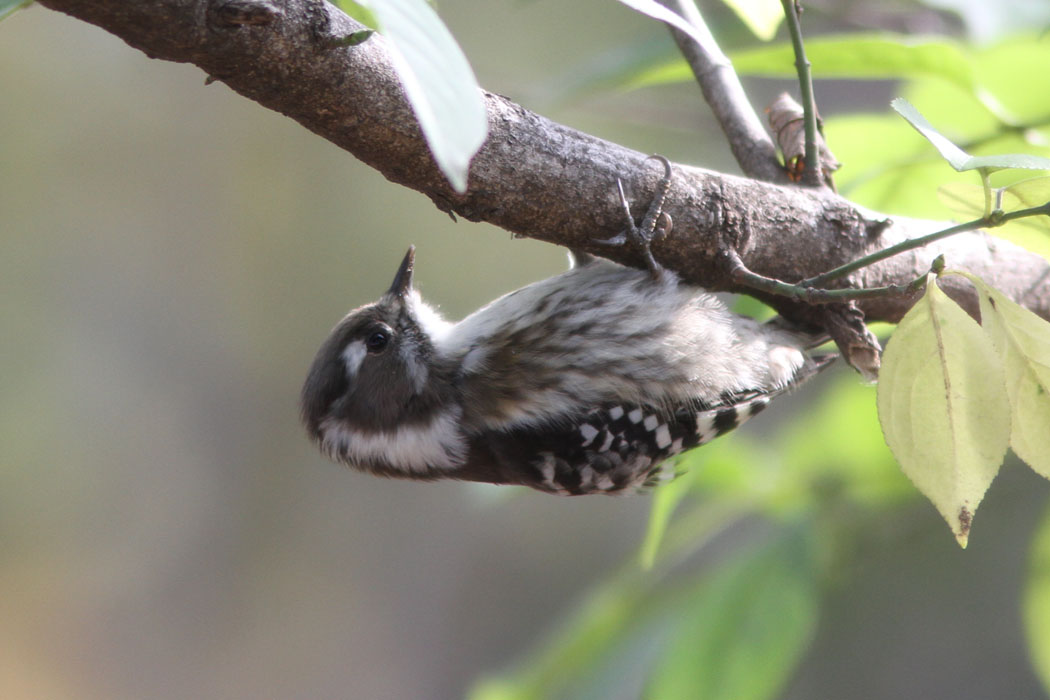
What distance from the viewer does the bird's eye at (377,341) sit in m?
2.40

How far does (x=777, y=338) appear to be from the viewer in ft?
6.95

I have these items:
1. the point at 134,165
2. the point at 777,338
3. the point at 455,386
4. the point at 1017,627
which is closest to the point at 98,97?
the point at 134,165

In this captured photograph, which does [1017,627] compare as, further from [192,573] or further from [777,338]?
[192,573]

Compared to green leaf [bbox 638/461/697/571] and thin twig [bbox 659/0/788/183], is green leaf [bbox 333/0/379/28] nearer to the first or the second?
thin twig [bbox 659/0/788/183]

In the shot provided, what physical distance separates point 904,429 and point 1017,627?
542 cm

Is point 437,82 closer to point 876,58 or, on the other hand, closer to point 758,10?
point 758,10

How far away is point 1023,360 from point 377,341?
159 cm

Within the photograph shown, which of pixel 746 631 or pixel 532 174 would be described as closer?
pixel 532 174

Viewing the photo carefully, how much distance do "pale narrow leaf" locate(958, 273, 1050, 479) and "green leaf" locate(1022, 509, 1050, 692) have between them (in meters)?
1.14

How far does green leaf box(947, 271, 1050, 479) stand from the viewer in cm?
109

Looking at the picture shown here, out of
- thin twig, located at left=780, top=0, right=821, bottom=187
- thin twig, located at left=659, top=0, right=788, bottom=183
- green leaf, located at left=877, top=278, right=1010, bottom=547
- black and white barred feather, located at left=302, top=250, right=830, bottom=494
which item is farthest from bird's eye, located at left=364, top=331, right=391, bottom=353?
green leaf, located at left=877, top=278, right=1010, bottom=547

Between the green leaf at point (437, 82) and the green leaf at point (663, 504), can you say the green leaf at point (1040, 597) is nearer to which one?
→ the green leaf at point (663, 504)

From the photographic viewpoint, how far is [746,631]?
184cm

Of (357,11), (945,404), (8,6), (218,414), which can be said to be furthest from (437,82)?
(218,414)
